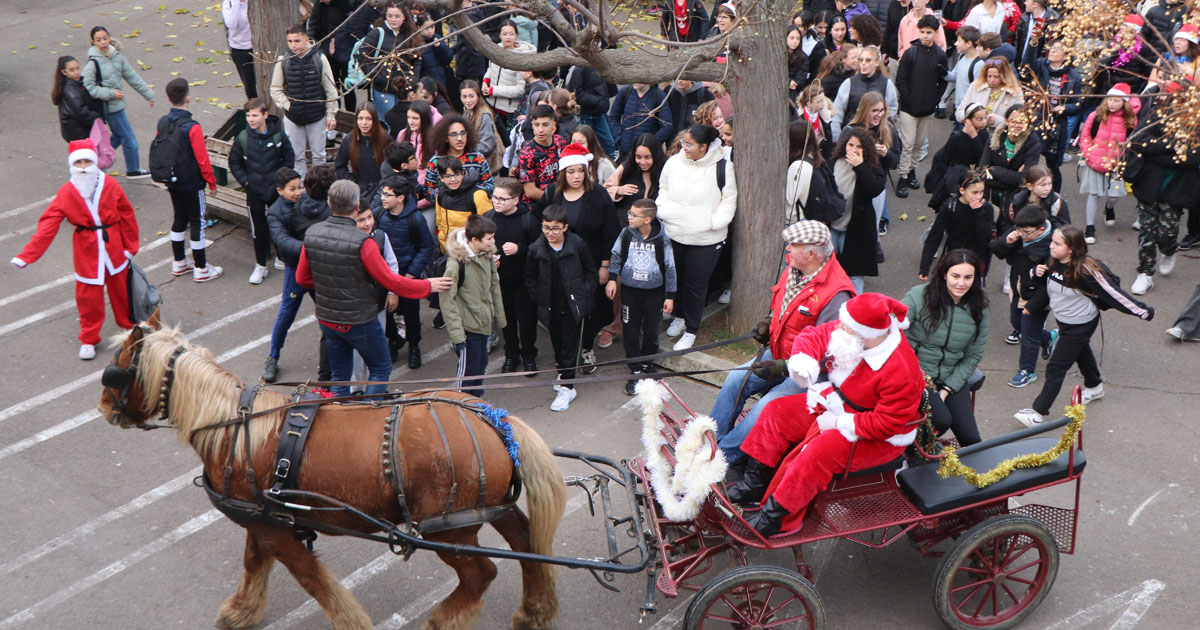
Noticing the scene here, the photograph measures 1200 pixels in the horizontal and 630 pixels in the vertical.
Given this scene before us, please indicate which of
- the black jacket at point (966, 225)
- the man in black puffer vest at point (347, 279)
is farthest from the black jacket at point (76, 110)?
the black jacket at point (966, 225)

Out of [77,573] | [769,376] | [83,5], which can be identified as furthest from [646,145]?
[83,5]

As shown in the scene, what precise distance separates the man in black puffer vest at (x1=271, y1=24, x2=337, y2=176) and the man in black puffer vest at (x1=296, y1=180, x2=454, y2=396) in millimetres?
4074

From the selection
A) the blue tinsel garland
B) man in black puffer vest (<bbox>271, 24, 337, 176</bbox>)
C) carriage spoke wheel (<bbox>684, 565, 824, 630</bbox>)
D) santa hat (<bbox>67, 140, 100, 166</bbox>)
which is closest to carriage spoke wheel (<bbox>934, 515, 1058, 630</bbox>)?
carriage spoke wheel (<bbox>684, 565, 824, 630</bbox>)

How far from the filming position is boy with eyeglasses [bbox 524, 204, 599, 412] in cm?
778

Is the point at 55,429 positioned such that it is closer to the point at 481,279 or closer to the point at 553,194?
the point at 481,279

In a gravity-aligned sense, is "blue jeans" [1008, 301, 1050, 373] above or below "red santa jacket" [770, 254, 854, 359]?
below

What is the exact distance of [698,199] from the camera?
8469mm

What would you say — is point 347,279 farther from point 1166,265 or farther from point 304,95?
point 1166,265

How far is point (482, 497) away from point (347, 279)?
259 cm

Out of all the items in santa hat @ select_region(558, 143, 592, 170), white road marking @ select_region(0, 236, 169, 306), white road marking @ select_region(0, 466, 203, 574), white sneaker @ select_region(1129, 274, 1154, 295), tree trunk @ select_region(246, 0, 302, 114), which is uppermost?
tree trunk @ select_region(246, 0, 302, 114)

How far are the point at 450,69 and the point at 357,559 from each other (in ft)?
28.1

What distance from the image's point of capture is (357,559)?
6.34m

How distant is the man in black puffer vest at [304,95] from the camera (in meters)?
11.0

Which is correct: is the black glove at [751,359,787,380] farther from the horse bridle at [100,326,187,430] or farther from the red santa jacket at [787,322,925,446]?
the horse bridle at [100,326,187,430]
